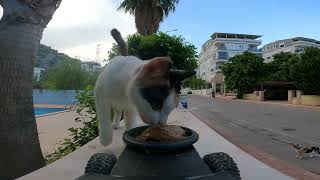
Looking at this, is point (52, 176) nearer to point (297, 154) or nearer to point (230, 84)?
point (297, 154)

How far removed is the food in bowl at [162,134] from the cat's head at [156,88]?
0.33 ft

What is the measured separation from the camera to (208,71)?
3927 inches

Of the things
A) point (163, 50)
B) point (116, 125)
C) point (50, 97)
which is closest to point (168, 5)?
point (163, 50)

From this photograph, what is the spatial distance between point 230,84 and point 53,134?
35889 mm

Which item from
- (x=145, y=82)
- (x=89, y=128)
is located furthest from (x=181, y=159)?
(x=89, y=128)

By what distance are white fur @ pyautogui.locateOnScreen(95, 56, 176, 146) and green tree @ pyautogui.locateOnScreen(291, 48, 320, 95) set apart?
2746 cm

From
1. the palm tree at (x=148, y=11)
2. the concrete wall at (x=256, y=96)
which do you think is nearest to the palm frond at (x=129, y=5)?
the palm tree at (x=148, y=11)

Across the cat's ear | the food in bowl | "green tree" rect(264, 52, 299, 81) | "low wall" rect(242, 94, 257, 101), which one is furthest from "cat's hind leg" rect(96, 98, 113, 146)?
"green tree" rect(264, 52, 299, 81)

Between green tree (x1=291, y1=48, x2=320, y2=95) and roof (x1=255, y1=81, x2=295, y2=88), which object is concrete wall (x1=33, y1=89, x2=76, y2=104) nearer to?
roof (x1=255, y1=81, x2=295, y2=88)

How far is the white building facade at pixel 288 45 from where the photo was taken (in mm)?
83700

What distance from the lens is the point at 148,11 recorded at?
16812 millimetres

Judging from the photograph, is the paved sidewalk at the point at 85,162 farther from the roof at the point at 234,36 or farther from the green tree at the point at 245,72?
the roof at the point at 234,36

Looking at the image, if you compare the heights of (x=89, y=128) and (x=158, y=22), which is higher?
(x=158, y=22)

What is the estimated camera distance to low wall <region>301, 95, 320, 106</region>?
97.4 ft
